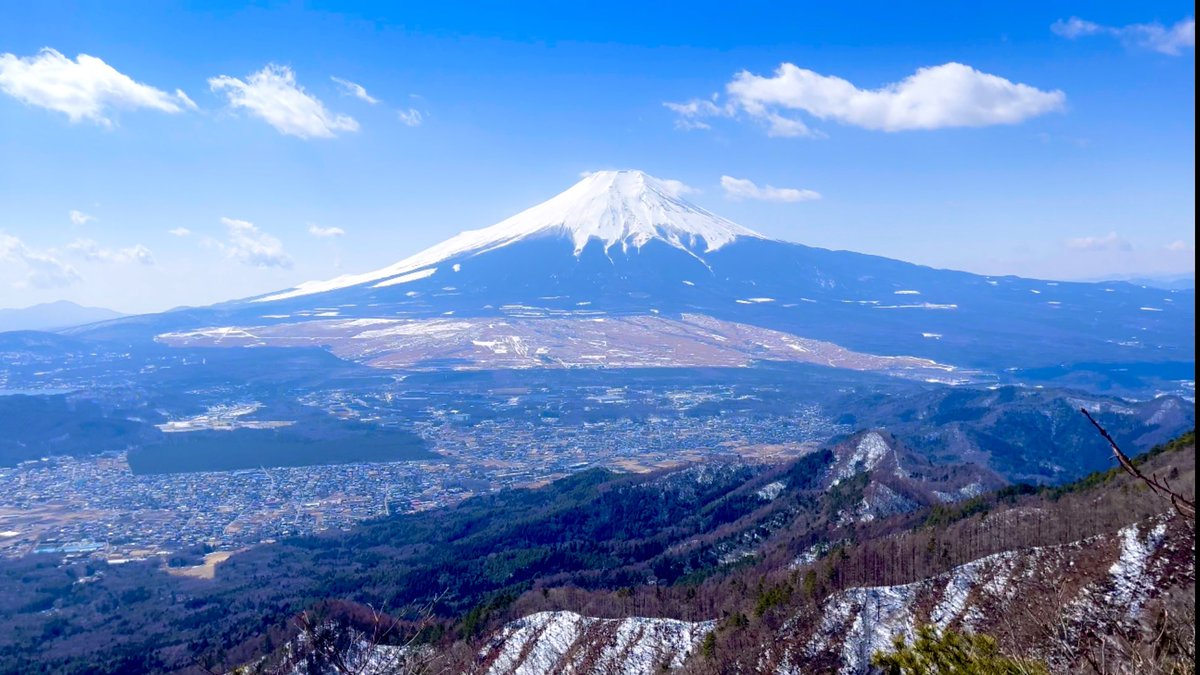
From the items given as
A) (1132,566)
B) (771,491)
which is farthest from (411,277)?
(1132,566)

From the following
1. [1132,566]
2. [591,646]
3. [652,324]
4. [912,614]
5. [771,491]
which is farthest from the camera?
[652,324]

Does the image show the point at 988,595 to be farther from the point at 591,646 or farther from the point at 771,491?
the point at 771,491

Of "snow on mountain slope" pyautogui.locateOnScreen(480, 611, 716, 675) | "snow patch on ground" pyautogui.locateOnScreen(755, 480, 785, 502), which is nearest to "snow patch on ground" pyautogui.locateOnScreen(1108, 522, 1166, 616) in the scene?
"snow on mountain slope" pyautogui.locateOnScreen(480, 611, 716, 675)

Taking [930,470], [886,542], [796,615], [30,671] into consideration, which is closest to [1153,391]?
[930,470]

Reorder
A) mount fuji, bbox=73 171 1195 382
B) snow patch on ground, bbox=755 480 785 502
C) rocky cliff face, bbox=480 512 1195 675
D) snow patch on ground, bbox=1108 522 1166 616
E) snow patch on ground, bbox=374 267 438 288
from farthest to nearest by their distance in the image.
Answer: snow patch on ground, bbox=374 267 438 288
mount fuji, bbox=73 171 1195 382
snow patch on ground, bbox=755 480 785 502
rocky cliff face, bbox=480 512 1195 675
snow patch on ground, bbox=1108 522 1166 616

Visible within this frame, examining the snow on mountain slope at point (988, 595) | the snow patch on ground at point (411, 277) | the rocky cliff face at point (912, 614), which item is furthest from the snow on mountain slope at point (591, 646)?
the snow patch on ground at point (411, 277)

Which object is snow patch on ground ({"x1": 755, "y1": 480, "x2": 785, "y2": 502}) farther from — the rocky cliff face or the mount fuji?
the mount fuji

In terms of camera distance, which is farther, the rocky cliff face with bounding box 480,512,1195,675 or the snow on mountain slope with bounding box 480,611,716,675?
the snow on mountain slope with bounding box 480,611,716,675

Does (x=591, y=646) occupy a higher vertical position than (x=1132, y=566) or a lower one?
lower
